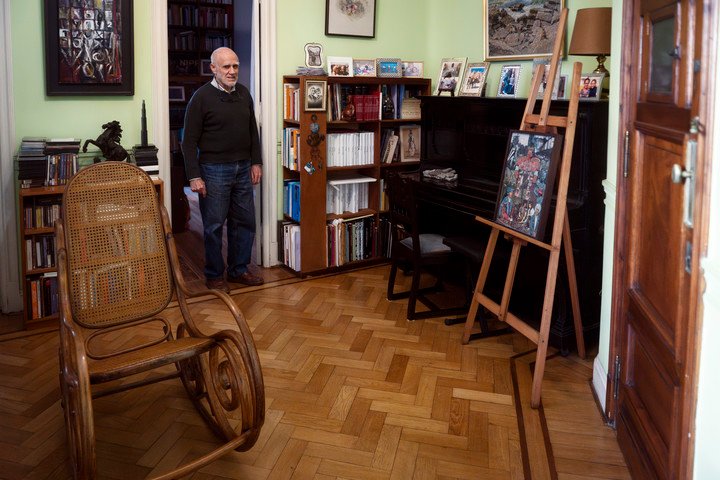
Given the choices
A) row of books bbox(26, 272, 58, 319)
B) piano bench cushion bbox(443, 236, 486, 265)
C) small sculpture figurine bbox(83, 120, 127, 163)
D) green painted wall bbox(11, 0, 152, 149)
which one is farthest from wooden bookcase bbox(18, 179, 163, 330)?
piano bench cushion bbox(443, 236, 486, 265)

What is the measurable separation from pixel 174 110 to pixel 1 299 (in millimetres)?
3994

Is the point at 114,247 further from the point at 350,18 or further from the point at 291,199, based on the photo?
the point at 350,18

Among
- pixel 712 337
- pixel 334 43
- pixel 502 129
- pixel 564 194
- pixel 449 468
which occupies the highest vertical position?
pixel 334 43

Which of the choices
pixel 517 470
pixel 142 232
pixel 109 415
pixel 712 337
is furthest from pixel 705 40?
pixel 109 415

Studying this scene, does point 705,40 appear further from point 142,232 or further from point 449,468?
point 142,232

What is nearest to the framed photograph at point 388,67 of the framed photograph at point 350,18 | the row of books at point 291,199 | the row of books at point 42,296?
the framed photograph at point 350,18

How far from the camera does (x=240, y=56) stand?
8227 millimetres

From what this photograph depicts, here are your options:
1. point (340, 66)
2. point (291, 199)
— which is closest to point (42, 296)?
point (291, 199)

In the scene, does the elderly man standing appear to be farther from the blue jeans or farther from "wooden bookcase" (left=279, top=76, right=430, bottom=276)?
"wooden bookcase" (left=279, top=76, right=430, bottom=276)

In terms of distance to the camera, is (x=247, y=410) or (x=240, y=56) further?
(x=240, y=56)

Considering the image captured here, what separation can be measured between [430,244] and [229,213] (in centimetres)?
157

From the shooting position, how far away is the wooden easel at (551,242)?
318 centimetres

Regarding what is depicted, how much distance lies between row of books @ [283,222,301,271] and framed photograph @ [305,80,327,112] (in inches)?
36.0

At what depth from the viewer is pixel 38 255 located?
4.16m
